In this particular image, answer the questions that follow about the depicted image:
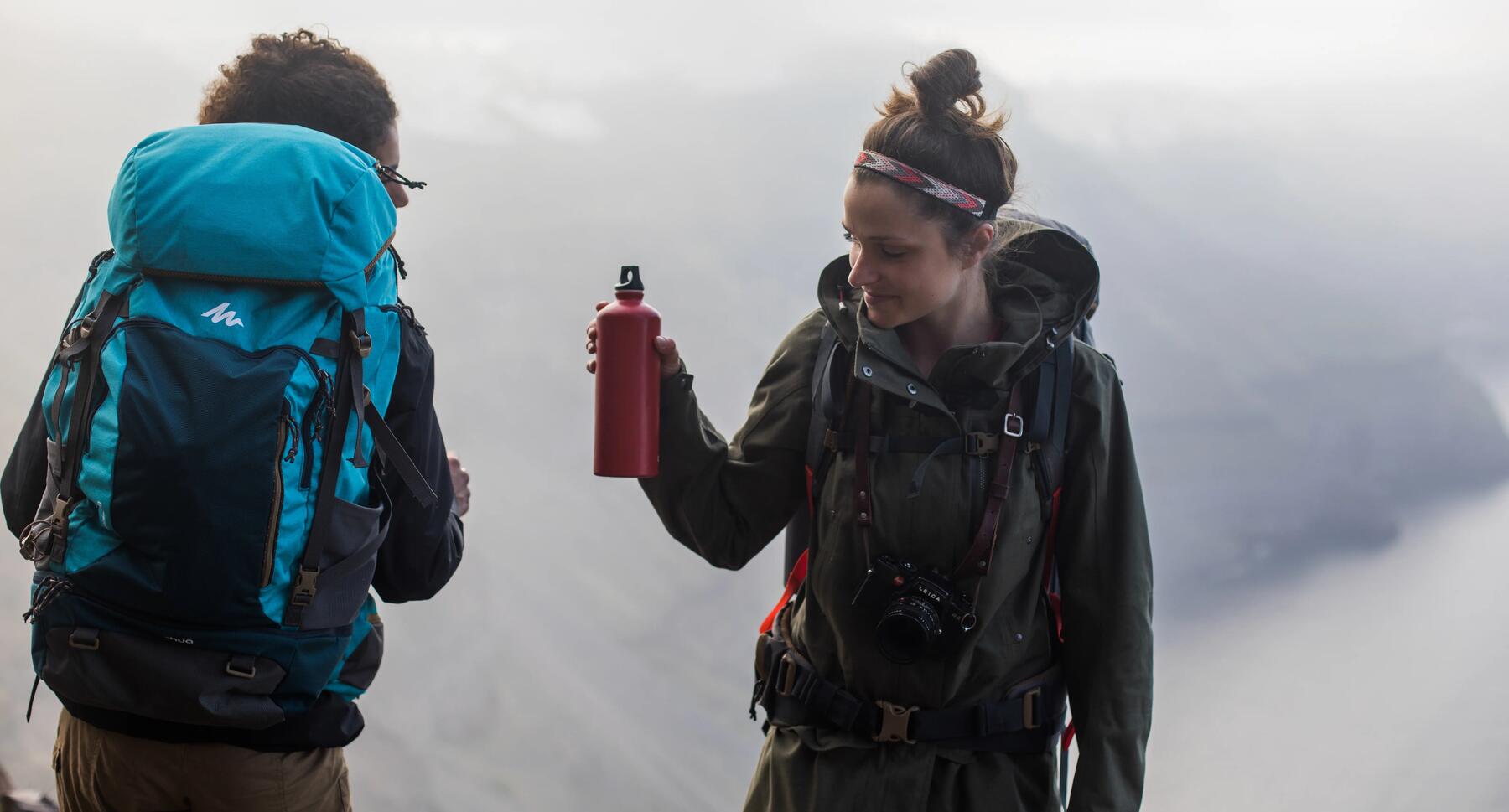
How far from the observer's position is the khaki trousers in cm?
151

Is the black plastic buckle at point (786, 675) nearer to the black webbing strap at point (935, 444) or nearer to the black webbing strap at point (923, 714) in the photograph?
the black webbing strap at point (923, 714)

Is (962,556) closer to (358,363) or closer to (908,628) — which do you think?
(908,628)

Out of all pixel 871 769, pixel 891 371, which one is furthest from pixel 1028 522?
pixel 871 769

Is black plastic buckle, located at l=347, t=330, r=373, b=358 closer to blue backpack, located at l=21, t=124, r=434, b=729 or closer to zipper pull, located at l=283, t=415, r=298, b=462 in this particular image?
blue backpack, located at l=21, t=124, r=434, b=729

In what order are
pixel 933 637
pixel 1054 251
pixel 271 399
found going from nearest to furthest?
pixel 271 399 < pixel 933 637 < pixel 1054 251

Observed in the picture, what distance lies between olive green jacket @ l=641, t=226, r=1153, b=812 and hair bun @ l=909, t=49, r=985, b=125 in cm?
30

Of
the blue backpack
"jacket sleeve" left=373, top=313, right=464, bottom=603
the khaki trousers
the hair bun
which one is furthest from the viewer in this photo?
the hair bun

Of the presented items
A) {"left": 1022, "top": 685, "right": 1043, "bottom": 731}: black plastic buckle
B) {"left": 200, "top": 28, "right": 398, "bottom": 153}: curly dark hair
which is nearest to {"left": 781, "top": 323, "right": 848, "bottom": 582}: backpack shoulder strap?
{"left": 1022, "top": 685, "right": 1043, "bottom": 731}: black plastic buckle

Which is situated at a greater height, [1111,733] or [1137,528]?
[1137,528]

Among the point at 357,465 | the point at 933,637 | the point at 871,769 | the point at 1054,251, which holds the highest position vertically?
the point at 1054,251

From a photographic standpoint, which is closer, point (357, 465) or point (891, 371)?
point (357, 465)

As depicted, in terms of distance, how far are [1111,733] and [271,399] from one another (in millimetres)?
1183

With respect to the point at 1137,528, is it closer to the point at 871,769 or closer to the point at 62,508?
the point at 871,769

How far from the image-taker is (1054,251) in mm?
1856
